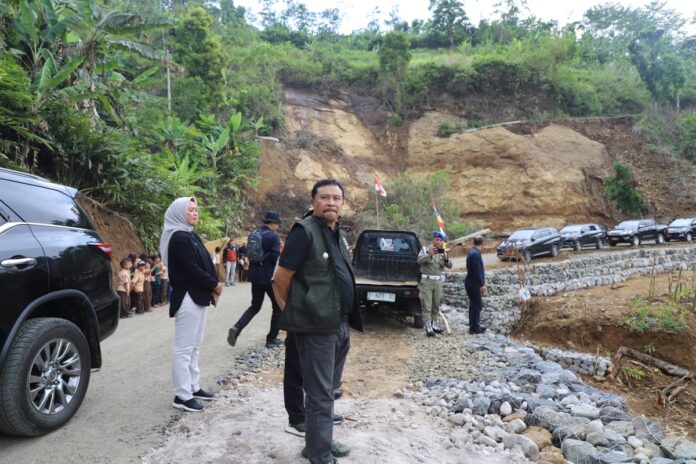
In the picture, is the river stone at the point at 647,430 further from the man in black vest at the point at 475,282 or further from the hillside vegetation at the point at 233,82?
the hillside vegetation at the point at 233,82

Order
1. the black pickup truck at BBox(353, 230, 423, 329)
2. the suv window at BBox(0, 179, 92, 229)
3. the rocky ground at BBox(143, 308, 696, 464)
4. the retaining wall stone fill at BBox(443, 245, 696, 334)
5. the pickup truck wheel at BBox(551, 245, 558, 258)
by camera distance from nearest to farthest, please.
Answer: the rocky ground at BBox(143, 308, 696, 464) < the suv window at BBox(0, 179, 92, 229) < the black pickup truck at BBox(353, 230, 423, 329) < the retaining wall stone fill at BBox(443, 245, 696, 334) < the pickup truck wheel at BBox(551, 245, 558, 258)

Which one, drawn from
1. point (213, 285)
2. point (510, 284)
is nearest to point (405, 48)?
point (510, 284)

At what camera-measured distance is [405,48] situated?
114 feet

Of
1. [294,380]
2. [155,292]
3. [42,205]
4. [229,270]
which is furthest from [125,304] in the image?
[294,380]

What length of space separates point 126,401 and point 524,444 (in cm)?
358

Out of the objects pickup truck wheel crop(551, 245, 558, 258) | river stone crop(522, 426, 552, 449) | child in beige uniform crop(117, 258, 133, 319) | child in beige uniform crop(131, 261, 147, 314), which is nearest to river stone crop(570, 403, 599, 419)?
river stone crop(522, 426, 552, 449)

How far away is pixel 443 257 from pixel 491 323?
2955mm

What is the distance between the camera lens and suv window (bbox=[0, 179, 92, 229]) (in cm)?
360

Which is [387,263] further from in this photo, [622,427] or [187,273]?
[187,273]

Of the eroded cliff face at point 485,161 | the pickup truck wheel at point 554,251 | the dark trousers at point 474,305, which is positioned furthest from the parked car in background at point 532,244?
the dark trousers at point 474,305

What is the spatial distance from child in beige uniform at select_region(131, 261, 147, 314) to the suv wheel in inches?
238

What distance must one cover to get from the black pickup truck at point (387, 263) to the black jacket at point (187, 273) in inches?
198

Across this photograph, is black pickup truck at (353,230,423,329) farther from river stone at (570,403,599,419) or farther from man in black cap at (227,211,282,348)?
river stone at (570,403,599,419)

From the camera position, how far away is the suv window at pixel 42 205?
11.8 feet
